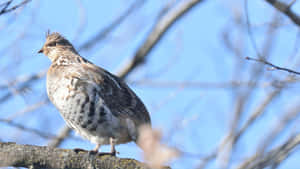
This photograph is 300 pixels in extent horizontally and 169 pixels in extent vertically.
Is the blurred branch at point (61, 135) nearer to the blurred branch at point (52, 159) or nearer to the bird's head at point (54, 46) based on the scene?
the bird's head at point (54, 46)

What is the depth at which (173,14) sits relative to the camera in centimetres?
754

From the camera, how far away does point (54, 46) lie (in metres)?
6.49

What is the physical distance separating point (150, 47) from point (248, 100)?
212cm

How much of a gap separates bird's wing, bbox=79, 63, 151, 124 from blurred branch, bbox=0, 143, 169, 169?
3.40 ft

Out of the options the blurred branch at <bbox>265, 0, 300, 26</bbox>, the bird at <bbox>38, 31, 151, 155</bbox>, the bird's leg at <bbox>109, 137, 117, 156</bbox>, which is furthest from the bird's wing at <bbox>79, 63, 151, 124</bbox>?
the blurred branch at <bbox>265, 0, 300, 26</bbox>

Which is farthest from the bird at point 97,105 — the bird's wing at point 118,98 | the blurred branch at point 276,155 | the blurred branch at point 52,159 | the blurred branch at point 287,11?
the blurred branch at point 287,11

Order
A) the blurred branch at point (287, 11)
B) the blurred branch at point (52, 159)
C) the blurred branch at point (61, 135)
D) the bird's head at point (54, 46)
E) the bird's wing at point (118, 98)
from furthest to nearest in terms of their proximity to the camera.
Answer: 1. the blurred branch at point (61, 135)
2. the bird's head at point (54, 46)
3. the bird's wing at point (118, 98)
4. the blurred branch at point (287, 11)
5. the blurred branch at point (52, 159)

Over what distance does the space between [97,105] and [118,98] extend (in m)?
0.35

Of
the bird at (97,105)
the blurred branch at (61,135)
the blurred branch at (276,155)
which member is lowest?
the blurred branch at (276,155)

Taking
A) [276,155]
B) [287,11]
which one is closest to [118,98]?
[287,11]

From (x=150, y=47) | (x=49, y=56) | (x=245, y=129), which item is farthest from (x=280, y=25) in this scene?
(x=49, y=56)

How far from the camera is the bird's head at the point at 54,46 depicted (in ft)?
21.0

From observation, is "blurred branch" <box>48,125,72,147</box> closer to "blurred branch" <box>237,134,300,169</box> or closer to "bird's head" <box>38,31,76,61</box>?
"bird's head" <box>38,31,76,61</box>

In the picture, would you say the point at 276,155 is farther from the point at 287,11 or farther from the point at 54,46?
the point at 54,46
